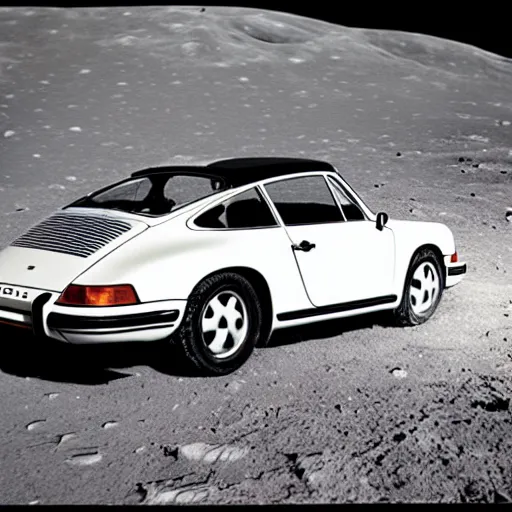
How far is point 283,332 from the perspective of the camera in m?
6.20

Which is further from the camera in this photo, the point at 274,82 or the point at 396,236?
the point at 274,82

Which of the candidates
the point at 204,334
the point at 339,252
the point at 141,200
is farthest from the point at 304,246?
the point at 141,200

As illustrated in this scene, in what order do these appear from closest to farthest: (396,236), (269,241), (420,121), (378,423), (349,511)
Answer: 1. (349,511)
2. (378,423)
3. (269,241)
4. (396,236)
5. (420,121)

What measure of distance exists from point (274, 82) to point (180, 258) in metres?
15.6

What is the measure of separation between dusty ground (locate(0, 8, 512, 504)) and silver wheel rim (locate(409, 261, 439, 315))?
7.2 inches

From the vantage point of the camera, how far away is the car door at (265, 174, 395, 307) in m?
5.46

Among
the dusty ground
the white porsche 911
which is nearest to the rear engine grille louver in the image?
the white porsche 911

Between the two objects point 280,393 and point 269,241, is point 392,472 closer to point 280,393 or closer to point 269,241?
point 280,393

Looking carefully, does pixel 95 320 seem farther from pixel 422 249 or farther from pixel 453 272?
pixel 453 272

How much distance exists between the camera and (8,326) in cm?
477

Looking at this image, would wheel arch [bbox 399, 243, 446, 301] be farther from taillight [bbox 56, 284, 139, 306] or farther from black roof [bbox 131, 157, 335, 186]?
taillight [bbox 56, 284, 139, 306]

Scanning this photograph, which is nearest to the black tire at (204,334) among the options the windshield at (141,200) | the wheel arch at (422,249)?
the windshield at (141,200)

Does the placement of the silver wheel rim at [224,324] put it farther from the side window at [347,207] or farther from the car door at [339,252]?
the side window at [347,207]

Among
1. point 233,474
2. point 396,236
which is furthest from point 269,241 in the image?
point 233,474
